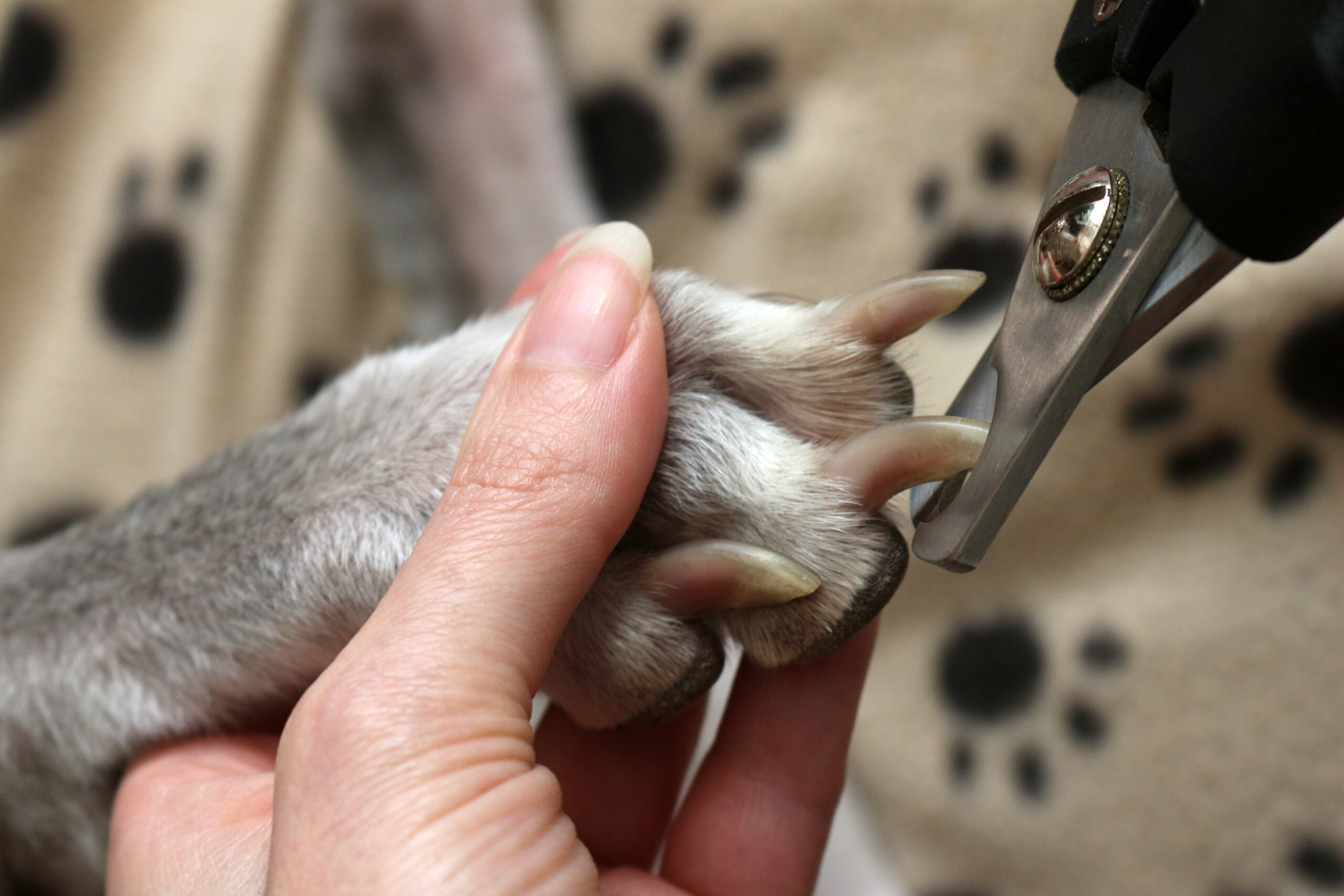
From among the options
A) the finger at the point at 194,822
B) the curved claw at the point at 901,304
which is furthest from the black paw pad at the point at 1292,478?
the finger at the point at 194,822

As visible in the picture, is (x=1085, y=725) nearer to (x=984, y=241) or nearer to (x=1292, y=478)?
(x=1292, y=478)

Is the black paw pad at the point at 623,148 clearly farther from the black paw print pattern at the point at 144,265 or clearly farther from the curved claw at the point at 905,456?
the curved claw at the point at 905,456

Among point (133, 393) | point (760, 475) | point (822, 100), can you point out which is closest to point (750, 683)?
point (760, 475)

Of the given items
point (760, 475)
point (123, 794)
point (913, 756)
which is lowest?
point (913, 756)

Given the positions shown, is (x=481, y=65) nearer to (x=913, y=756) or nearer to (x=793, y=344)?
(x=793, y=344)

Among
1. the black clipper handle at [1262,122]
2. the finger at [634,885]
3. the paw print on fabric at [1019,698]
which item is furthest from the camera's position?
the paw print on fabric at [1019,698]

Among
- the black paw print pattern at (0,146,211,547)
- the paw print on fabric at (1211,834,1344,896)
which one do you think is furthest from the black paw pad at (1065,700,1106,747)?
the black paw print pattern at (0,146,211,547)

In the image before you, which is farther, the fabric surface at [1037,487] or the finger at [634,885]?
the fabric surface at [1037,487]
